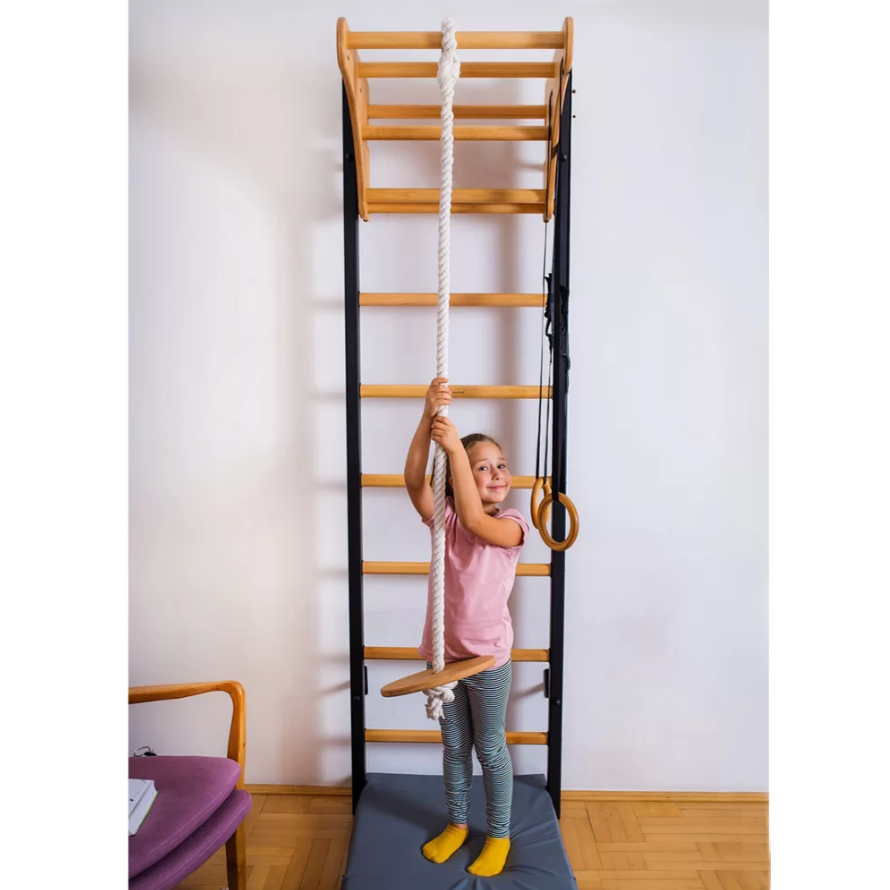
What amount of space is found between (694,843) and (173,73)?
3.04 m

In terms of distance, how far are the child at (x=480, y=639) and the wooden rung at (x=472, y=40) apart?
1027 millimetres

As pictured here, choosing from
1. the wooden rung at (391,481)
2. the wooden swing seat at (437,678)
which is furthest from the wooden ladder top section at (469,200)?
the wooden swing seat at (437,678)

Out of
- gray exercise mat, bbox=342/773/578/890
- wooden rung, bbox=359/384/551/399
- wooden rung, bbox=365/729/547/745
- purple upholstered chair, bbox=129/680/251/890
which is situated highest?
wooden rung, bbox=359/384/551/399

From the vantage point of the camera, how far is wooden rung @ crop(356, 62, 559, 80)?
71.9 inches

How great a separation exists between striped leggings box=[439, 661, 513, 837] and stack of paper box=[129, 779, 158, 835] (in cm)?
78

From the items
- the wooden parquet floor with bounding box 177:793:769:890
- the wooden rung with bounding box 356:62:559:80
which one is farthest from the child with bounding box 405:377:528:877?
the wooden rung with bounding box 356:62:559:80

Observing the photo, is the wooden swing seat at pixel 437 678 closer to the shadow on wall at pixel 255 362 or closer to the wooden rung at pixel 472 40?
the shadow on wall at pixel 255 362

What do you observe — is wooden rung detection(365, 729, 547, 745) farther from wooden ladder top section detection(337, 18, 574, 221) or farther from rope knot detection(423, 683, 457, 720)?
wooden ladder top section detection(337, 18, 574, 221)

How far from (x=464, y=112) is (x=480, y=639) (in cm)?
155
